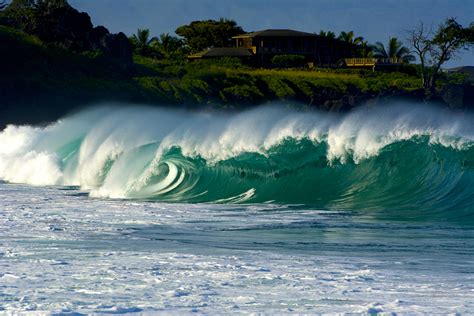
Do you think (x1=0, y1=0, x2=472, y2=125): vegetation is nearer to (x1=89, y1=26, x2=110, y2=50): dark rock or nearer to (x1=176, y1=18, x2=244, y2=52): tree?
(x1=89, y1=26, x2=110, y2=50): dark rock

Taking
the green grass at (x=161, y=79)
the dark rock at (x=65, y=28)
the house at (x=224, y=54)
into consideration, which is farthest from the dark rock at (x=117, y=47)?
the house at (x=224, y=54)

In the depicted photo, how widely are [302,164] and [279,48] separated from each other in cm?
7185

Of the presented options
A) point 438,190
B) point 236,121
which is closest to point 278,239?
point 438,190

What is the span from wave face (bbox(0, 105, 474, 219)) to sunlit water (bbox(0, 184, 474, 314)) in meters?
2.83

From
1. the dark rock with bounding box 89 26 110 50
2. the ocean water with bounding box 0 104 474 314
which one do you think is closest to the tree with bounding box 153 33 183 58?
the dark rock with bounding box 89 26 110 50

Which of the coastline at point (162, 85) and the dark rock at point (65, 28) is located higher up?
the dark rock at point (65, 28)

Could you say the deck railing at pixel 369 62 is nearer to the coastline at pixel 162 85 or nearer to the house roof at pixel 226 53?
the coastline at pixel 162 85

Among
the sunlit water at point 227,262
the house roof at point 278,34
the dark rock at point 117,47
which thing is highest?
the house roof at point 278,34

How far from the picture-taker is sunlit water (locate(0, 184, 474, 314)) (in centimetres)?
909

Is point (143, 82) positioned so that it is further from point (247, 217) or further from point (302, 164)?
point (247, 217)

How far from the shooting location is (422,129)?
20.7 meters

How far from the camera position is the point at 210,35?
10312cm

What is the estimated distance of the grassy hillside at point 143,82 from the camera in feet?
199

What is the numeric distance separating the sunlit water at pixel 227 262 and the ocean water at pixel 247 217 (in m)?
0.03
